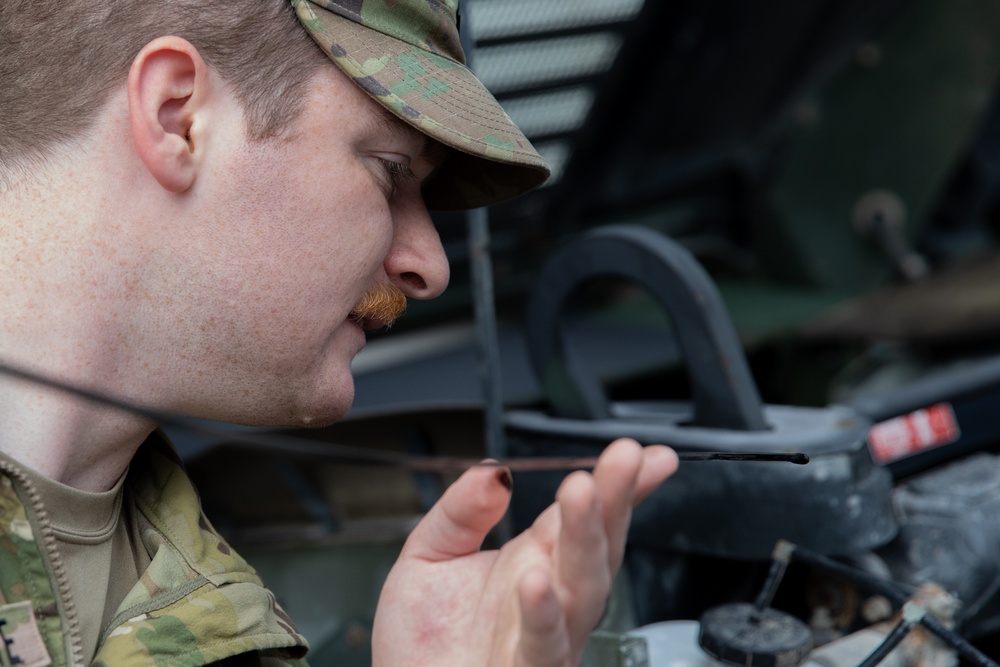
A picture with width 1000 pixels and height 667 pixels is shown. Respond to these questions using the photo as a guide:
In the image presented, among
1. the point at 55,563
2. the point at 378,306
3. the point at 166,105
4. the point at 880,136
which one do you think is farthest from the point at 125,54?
the point at 880,136

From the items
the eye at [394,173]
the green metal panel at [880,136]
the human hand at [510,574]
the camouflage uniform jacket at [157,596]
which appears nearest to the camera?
the human hand at [510,574]

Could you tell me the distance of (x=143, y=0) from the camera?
0.91 meters

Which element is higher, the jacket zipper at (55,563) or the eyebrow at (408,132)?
the eyebrow at (408,132)

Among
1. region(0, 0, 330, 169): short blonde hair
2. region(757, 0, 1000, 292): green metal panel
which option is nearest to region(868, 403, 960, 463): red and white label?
region(757, 0, 1000, 292): green metal panel

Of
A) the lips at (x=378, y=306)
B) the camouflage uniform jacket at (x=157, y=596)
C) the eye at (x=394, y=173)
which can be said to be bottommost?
the camouflage uniform jacket at (x=157, y=596)

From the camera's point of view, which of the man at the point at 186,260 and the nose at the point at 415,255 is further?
the nose at the point at 415,255

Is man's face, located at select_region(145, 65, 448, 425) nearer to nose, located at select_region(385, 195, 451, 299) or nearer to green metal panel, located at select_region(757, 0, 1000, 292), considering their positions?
nose, located at select_region(385, 195, 451, 299)

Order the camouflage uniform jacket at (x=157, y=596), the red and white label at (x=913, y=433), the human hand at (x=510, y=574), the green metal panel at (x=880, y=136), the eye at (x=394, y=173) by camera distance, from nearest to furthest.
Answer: the human hand at (x=510, y=574) → the camouflage uniform jacket at (x=157, y=596) → the eye at (x=394, y=173) → the red and white label at (x=913, y=433) → the green metal panel at (x=880, y=136)

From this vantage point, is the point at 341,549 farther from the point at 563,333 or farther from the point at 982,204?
the point at 982,204

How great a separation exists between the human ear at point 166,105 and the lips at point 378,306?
196 mm

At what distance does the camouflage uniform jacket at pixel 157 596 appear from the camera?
86 cm

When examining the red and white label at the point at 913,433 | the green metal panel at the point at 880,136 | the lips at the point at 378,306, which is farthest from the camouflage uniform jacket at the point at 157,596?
the green metal panel at the point at 880,136

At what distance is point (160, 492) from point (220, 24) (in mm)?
465

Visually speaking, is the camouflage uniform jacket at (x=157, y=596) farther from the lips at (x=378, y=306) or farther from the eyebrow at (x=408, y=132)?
the eyebrow at (x=408, y=132)
